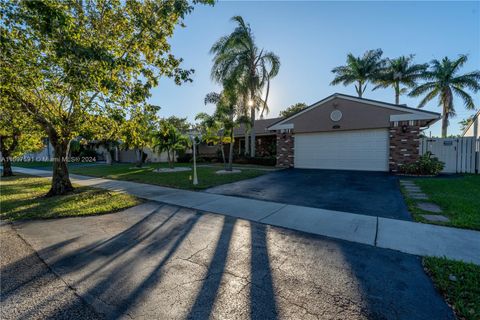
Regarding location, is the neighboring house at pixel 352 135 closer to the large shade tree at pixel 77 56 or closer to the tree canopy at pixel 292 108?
the large shade tree at pixel 77 56

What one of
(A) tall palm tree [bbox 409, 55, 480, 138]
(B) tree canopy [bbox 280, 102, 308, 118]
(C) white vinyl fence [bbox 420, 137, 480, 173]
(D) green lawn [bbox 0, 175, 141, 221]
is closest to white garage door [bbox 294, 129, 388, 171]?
(C) white vinyl fence [bbox 420, 137, 480, 173]

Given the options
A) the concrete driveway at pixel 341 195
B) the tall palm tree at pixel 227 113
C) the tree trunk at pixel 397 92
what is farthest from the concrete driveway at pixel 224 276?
the tree trunk at pixel 397 92

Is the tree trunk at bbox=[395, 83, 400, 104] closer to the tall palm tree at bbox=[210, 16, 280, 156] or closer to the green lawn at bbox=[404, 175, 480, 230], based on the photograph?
the tall palm tree at bbox=[210, 16, 280, 156]

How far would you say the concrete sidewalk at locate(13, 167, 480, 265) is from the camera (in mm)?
3604

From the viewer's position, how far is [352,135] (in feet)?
45.4

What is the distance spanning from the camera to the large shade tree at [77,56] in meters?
4.77

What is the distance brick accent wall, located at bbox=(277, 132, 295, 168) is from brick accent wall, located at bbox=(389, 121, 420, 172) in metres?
6.04

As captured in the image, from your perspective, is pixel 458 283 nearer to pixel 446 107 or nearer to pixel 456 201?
pixel 456 201

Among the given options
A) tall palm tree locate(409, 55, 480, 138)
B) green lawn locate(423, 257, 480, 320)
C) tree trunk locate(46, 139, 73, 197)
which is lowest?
green lawn locate(423, 257, 480, 320)

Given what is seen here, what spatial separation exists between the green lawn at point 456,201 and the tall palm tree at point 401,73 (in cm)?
2051

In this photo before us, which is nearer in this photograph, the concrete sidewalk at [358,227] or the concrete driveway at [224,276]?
the concrete driveway at [224,276]

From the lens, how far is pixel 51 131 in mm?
7926

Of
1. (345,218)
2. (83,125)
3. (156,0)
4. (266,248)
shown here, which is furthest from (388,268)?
(83,125)

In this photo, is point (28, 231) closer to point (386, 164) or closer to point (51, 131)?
point (51, 131)
